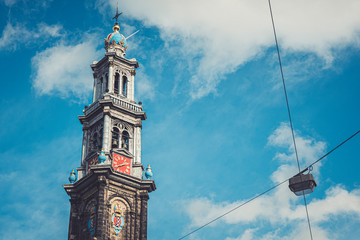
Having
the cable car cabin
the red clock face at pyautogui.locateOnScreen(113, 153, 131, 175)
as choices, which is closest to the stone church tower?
the red clock face at pyautogui.locateOnScreen(113, 153, 131, 175)

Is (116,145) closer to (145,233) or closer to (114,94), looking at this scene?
(114,94)

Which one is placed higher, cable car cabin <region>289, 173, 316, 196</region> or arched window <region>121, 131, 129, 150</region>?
arched window <region>121, 131, 129, 150</region>

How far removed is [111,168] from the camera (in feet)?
195

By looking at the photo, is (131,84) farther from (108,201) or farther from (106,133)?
(108,201)

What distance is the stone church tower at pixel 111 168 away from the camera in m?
58.1

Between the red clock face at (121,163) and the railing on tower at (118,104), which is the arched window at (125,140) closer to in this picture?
the red clock face at (121,163)

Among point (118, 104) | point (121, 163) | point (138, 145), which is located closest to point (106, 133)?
point (121, 163)

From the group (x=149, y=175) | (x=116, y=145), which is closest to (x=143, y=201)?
(x=149, y=175)

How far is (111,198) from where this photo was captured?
5891cm

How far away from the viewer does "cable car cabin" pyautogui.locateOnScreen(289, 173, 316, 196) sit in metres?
26.5

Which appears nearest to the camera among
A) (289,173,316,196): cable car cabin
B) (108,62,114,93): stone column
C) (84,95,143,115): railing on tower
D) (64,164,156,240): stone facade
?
(289,173,316,196): cable car cabin

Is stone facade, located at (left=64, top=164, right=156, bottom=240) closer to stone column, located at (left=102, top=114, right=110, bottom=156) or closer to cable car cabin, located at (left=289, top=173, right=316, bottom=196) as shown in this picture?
stone column, located at (left=102, top=114, right=110, bottom=156)

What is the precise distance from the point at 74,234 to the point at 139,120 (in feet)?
49.6

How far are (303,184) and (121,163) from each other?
37084 mm
